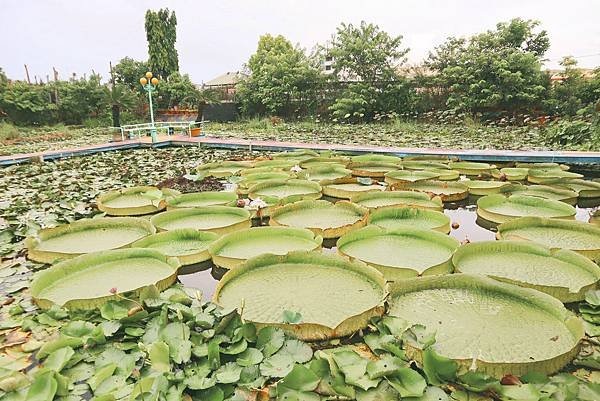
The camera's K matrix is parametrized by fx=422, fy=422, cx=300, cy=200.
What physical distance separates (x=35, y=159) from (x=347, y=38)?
11.6 m

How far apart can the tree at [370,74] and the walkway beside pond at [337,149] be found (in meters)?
7.05

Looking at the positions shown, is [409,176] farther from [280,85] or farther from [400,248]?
[280,85]

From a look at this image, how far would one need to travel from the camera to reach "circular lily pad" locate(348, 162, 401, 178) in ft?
17.6

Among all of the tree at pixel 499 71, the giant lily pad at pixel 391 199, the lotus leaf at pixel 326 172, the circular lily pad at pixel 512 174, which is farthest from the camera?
the tree at pixel 499 71

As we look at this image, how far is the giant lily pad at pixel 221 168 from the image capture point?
18.3 ft

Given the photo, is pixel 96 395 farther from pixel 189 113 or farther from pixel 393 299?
pixel 189 113

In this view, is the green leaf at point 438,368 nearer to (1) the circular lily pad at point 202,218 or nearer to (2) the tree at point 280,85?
(1) the circular lily pad at point 202,218

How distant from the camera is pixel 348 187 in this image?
466 cm

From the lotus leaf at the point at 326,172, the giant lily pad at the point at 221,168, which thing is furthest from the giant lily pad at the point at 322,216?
the giant lily pad at the point at 221,168

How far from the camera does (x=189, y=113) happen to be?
15.1m

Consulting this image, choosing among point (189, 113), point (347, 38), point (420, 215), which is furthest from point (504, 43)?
point (420, 215)

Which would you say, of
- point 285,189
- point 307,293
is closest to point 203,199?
point 285,189

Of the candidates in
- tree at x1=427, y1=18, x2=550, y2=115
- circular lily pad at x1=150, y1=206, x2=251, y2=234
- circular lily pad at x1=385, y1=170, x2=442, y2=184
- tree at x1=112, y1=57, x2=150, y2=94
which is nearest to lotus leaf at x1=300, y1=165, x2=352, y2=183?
circular lily pad at x1=385, y1=170, x2=442, y2=184

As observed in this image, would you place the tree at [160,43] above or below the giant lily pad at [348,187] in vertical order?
above
